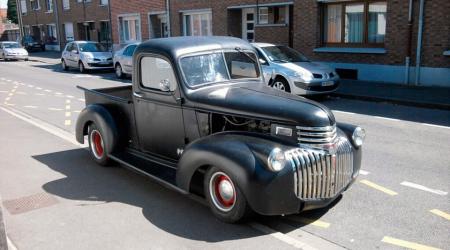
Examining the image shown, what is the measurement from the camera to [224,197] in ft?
15.0

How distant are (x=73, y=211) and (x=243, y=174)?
2.08 meters

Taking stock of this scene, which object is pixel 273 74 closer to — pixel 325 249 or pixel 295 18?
pixel 295 18

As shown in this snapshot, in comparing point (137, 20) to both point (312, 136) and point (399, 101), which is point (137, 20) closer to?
point (399, 101)

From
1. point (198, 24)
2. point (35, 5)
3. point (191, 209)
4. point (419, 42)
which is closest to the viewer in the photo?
point (191, 209)

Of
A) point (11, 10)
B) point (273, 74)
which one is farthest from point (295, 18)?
point (11, 10)

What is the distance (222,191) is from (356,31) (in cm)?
1326

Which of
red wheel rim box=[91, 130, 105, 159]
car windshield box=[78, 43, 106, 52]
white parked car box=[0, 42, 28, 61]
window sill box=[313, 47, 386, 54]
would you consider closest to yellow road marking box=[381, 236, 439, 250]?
red wheel rim box=[91, 130, 105, 159]

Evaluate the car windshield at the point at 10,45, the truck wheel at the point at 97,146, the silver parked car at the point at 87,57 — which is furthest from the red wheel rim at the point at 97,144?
the car windshield at the point at 10,45

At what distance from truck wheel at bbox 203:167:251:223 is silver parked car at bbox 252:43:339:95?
772cm

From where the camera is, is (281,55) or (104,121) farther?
(281,55)

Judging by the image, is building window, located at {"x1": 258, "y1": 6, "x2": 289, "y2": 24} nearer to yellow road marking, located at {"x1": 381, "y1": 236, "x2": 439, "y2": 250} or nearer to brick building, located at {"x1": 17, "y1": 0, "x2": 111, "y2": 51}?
yellow road marking, located at {"x1": 381, "y1": 236, "x2": 439, "y2": 250}

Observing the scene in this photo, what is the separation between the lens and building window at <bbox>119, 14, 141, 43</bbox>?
2962 centimetres

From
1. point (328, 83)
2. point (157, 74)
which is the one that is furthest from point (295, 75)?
point (157, 74)

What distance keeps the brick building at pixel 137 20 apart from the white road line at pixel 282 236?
22107 mm
